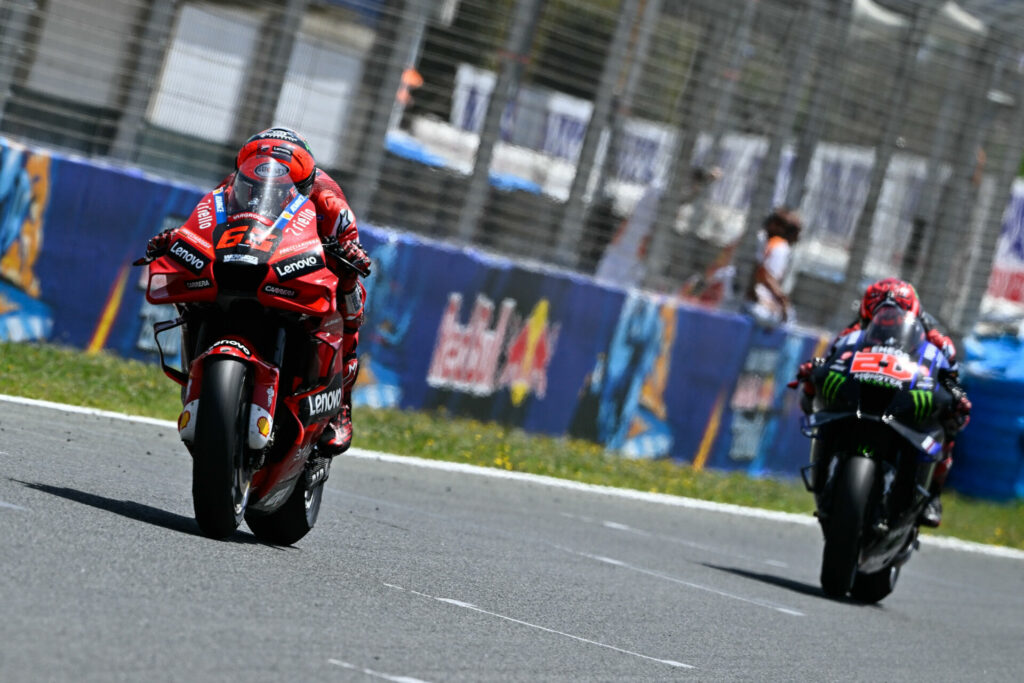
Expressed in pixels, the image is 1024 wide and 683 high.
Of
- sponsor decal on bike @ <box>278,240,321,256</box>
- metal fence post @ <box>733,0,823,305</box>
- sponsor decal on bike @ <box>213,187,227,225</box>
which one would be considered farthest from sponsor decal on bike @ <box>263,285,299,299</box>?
metal fence post @ <box>733,0,823,305</box>

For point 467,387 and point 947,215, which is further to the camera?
point 947,215

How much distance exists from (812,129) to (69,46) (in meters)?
6.69

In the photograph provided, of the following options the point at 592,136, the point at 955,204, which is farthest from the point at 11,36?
the point at 955,204

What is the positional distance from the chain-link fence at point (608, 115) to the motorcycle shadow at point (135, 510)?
17.5 feet

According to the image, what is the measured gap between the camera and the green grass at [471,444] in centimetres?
1080

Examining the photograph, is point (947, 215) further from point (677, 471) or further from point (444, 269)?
point (444, 269)

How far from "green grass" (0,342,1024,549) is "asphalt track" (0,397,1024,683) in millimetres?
476

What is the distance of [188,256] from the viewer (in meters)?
6.30

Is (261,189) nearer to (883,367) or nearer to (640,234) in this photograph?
(883,367)

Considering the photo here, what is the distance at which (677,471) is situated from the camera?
14.9 metres

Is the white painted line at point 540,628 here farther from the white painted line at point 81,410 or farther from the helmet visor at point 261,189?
the white painted line at point 81,410

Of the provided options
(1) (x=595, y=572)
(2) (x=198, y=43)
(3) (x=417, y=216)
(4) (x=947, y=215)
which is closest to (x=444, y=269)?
(3) (x=417, y=216)

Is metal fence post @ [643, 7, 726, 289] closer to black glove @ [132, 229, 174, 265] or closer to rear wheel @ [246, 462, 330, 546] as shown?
rear wheel @ [246, 462, 330, 546]

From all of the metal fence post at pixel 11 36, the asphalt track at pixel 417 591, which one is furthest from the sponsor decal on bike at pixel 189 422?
the metal fence post at pixel 11 36
